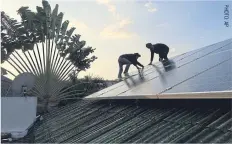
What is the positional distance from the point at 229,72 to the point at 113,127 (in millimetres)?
2047

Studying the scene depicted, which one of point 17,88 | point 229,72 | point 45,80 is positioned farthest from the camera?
point 45,80

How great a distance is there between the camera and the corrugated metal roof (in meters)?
3.59

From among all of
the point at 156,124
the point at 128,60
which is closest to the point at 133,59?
the point at 128,60

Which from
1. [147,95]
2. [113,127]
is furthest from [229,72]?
[113,127]

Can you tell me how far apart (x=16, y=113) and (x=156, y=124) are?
208 inches

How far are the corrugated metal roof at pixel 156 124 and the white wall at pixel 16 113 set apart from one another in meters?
1.75

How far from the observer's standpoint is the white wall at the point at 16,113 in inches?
335

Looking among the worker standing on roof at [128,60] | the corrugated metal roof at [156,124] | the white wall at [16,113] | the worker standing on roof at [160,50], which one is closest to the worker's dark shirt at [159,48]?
the worker standing on roof at [160,50]

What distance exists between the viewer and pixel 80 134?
6.00 m

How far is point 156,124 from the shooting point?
459 centimetres

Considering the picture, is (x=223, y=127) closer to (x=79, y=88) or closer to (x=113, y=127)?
(x=113, y=127)

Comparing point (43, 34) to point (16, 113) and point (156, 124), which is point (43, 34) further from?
point (156, 124)

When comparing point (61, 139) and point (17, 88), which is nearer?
point (61, 139)

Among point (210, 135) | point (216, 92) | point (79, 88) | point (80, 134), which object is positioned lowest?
point (79, 88)
